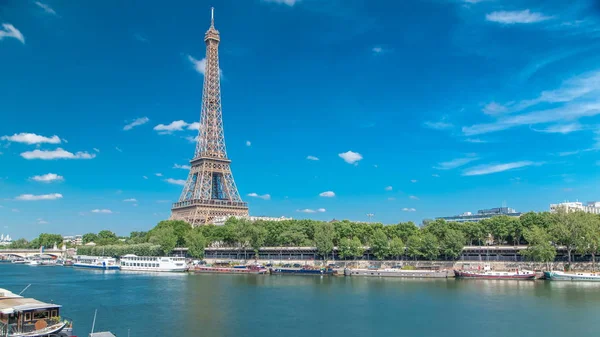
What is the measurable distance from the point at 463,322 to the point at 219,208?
7879 cm

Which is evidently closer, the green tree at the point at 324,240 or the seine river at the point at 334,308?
the seine river at the point at 334,308

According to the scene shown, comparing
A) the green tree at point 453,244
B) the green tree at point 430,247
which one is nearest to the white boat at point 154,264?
the green tree at point 430,247

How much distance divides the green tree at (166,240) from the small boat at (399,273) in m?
38.4

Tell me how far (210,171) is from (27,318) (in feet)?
272

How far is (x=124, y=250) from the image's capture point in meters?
101

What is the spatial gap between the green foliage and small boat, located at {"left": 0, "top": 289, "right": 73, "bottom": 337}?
69.6 metres

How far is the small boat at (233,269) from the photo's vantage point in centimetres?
7475

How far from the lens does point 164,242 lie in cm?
9181

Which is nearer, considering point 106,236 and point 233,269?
point 233,269

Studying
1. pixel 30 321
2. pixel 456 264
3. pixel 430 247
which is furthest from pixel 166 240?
pixel 30 321

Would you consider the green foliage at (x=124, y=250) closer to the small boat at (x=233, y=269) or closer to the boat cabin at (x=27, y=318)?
the small boat at (x=233, y=269)

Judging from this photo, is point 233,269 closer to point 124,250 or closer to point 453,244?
point 453,244

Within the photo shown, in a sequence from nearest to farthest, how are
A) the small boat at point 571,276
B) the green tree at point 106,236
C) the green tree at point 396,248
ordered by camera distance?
the small boat at point 571,276 → the green tree at point 396,248 → the green tree at point 106,236

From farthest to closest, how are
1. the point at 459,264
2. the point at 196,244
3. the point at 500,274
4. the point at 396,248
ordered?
the point at 196,244 < the point at 396,248 < the point at 459,264 < the point at 500,274
